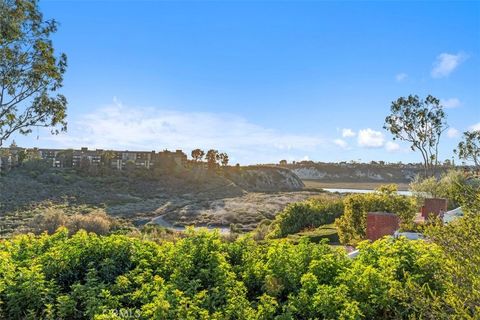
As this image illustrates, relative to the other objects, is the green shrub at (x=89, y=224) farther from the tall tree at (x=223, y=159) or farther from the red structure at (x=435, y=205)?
the tall tree at (x=223, y=159)

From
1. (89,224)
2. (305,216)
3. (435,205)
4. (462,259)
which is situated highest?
(462,259)

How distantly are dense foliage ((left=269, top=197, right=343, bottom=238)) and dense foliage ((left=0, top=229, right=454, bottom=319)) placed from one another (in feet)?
50.2

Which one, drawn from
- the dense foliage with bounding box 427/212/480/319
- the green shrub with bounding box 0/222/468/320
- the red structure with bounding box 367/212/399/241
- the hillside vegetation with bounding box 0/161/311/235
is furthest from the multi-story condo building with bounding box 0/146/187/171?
the dense foliage with bounding box 427/212/480/319

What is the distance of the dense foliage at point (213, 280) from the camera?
496 cm

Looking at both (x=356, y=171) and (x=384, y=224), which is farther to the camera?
(x=356, y=171)

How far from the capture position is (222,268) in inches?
234

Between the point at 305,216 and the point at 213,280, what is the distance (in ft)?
58.1

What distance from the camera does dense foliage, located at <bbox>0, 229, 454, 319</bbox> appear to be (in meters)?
4.96

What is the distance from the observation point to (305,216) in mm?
23234

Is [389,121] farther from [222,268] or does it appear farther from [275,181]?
[275,181]

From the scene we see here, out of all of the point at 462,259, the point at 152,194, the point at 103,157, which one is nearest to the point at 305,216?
the point at 462,259

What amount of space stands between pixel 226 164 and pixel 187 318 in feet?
277

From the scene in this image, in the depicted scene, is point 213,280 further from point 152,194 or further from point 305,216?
point 152,194

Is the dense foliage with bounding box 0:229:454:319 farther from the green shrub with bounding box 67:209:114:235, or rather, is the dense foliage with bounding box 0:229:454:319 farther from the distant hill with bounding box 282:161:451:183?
the distant hill with bounding box 282:161:451:183
